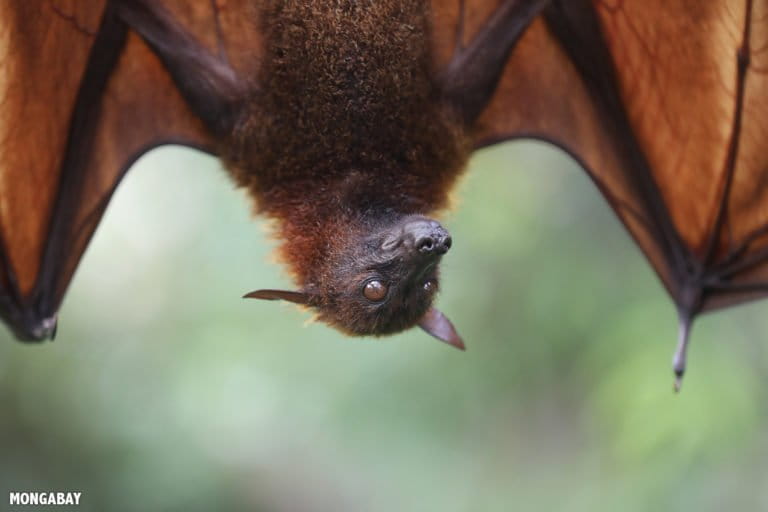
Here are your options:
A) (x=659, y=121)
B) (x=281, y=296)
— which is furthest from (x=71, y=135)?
(x=659, y=121)

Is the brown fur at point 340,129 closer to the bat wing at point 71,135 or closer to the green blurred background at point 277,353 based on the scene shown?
the bat wing at point 71,135

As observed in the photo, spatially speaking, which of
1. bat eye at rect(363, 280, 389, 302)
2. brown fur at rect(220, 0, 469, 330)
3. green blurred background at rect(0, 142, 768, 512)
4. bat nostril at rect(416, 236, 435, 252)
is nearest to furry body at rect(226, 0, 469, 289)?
brown fur at rect(220, 0, 469, 330)

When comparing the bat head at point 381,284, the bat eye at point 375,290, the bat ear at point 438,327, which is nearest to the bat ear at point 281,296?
the bat head at point 381,284

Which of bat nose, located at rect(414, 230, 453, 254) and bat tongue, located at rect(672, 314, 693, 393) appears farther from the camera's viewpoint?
bat tongue, located at rect(672, 314, 693, 393)

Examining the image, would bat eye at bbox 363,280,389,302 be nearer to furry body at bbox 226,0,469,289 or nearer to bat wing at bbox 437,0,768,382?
furry body at bbox 226,0,469,289

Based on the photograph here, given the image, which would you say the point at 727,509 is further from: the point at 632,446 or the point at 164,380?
the point at 164,380

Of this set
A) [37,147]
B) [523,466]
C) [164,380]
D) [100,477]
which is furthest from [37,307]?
[523,466]

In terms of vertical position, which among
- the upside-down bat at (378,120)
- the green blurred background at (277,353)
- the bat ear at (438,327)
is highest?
the upside-down bat at (378,120)
